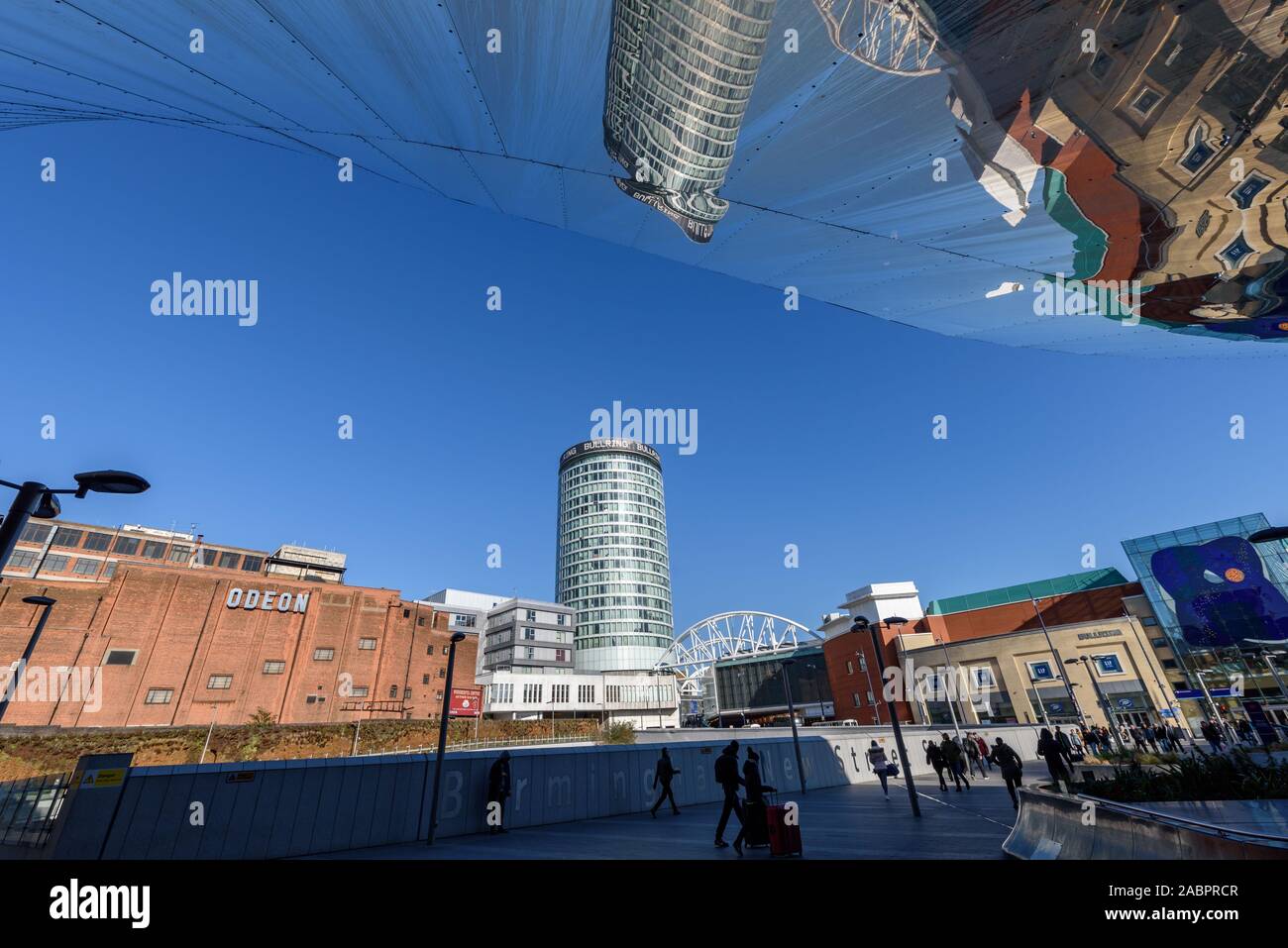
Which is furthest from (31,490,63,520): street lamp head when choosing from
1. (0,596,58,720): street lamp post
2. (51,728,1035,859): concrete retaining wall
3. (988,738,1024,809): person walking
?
(988,738,1024,809): person walking

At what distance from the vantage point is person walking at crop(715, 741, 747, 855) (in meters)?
6.89

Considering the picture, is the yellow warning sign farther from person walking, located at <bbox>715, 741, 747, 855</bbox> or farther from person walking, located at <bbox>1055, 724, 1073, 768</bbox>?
person walking, located at <bbox>1055, 724, 1073, 768</bbox>

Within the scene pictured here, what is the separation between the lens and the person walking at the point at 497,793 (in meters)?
9.22

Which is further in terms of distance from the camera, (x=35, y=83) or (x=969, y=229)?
(x=969, y=229)

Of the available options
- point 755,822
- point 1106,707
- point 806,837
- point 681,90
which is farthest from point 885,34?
point 1106,707

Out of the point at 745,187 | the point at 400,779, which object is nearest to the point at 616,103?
the point at 745,187

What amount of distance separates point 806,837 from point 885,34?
9.40 metres

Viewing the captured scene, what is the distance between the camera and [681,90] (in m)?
3.84

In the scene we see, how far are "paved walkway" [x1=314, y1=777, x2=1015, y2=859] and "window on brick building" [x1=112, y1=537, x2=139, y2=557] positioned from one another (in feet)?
225

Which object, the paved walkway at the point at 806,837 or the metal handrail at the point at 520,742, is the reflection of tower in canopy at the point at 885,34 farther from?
the metal handrail at the point at 520,742

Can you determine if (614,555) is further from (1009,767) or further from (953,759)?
(1009,767)
